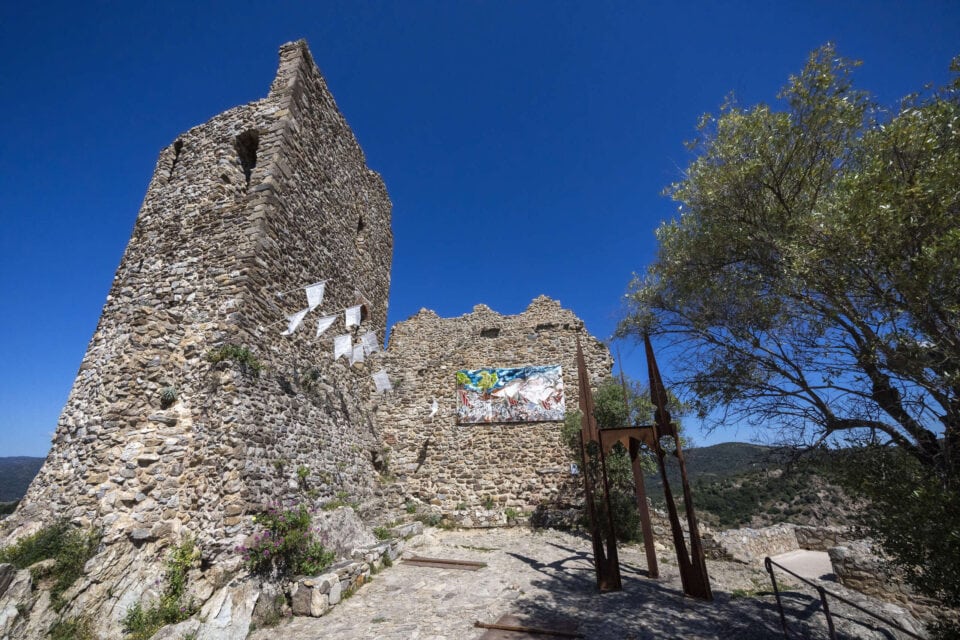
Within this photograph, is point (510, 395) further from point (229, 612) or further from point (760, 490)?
point (229, 612)

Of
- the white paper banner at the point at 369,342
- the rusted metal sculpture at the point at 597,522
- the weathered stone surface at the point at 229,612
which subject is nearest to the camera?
the weathered stone surface at the point at 229,612

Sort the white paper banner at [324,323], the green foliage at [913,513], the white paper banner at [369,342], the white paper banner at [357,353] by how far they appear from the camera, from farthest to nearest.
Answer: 1. the white paper banner at [369,342]
2. the white paper banner at [357,353]
3. the white paper banner at [324,323]
4. the green foliage at [913,513]

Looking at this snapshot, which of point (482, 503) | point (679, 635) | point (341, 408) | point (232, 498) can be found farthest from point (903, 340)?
point (482, 503)

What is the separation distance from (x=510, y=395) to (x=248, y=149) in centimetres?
1090

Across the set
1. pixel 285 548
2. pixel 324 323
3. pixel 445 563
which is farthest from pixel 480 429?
pixel 285 548

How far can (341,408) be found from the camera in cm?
1014

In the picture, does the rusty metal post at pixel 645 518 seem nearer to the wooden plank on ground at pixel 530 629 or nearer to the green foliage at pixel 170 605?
the wooden plank on ground at pixel 530 629

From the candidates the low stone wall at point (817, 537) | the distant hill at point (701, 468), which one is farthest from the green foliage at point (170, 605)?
the low stone wall at point (817, 537)

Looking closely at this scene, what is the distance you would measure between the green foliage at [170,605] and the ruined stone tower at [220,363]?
0.20m

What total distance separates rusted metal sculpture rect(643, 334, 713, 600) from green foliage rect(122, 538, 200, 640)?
23.3ft

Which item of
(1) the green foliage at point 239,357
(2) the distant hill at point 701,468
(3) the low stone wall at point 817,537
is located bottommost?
(3) the low stone wall at point 817,537

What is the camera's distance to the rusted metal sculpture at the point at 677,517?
6.02 m

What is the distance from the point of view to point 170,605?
5027 mm

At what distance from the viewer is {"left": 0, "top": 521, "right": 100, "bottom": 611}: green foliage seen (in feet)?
16.5
